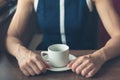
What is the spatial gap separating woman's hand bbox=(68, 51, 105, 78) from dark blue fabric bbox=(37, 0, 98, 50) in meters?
0.38

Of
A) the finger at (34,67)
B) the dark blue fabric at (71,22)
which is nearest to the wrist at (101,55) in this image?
the finger at (34,67)

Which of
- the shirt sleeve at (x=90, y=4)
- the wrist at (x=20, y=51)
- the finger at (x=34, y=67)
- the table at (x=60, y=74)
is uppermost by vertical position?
the shirt sleeve at (x=90, y=4)

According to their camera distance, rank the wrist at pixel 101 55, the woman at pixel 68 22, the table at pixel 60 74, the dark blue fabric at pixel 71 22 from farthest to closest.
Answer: the dark blue fabric at pixel 71 22, the woman at pixel 68 22, the wrist at pixel 101 55, the table at pixel 60 74

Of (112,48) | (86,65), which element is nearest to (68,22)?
(112,48)

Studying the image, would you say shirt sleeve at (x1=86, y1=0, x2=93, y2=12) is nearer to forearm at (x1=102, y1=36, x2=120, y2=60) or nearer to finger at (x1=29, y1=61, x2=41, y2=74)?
forearm at (x1=102, y1=36, x2=120, y2=60)

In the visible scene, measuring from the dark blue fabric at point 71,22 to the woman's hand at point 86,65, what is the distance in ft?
1.26

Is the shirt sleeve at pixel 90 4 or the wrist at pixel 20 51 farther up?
the shirt sleeve at pixel 90 4

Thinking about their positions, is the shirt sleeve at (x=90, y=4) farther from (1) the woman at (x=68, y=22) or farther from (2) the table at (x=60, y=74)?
(2) the table at (x=60, y=74)

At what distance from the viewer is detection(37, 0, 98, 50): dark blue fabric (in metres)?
1.44

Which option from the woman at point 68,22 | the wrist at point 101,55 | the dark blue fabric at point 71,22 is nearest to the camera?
the wrist at point 101,55

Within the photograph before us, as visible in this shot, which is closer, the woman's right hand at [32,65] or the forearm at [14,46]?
the woman's right hand at [32,65]

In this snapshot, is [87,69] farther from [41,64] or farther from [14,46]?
[14,46]

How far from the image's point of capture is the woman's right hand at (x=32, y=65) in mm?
1051

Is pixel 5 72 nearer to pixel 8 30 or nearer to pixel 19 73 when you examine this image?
pixel 19 73
